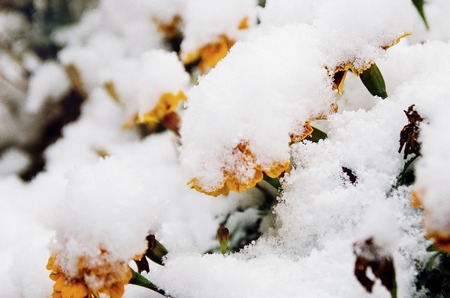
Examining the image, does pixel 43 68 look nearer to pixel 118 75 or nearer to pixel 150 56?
pixel 118 75

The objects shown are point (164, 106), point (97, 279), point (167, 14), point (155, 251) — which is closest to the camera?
point (97, 279)

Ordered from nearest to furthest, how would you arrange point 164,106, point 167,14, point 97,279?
point 97,279, point 164,106, point 167,14

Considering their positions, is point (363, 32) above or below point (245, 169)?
above

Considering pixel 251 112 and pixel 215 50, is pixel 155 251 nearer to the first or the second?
pixel 251 112

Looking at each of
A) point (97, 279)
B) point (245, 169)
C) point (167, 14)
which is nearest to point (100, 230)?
point (97, 279)

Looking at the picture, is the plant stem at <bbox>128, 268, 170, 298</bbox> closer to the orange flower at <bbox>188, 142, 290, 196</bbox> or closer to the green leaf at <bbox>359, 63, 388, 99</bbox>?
the orange flower at <bbox>188, 142, 290, 196</bbox>
